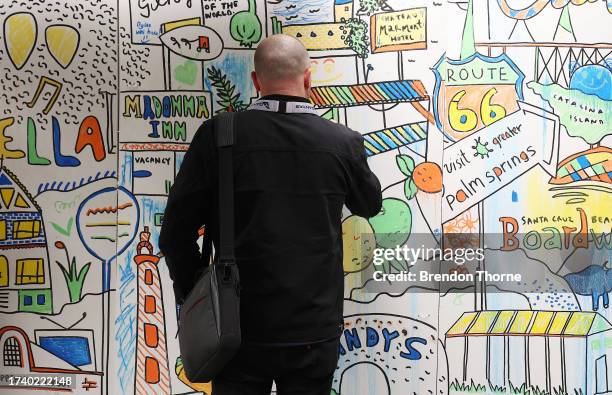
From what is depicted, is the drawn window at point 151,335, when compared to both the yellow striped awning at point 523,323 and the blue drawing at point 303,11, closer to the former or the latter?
the yellow striped awning at point 523,323

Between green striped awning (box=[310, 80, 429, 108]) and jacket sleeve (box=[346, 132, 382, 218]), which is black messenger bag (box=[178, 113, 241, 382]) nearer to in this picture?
jacket sleeve (box=[346, 132, 382, 218])

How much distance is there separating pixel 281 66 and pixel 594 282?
6.12 ft

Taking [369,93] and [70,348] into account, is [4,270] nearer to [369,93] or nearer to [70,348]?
[70,348]

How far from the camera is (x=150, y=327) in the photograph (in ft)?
9.07

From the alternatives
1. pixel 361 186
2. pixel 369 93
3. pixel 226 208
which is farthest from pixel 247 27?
pixel 226 208

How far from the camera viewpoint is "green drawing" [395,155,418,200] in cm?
269

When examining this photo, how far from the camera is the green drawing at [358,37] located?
2.68 metres

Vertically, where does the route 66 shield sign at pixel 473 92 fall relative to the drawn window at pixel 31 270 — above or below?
above

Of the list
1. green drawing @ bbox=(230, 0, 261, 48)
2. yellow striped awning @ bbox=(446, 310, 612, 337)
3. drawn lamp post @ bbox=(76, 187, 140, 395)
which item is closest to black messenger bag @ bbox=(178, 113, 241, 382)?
green drawing @ bbox=(230, 0, 261, 48)

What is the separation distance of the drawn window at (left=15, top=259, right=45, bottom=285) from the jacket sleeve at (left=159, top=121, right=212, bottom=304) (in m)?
1.23

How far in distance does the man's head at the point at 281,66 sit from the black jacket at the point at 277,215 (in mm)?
63

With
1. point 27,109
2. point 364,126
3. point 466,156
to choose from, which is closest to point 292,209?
point 364,126

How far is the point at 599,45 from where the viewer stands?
8.74 ft

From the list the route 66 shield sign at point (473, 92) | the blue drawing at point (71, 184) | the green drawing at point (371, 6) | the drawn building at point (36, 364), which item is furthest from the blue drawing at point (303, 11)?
the drawn building at point (36, 364)
